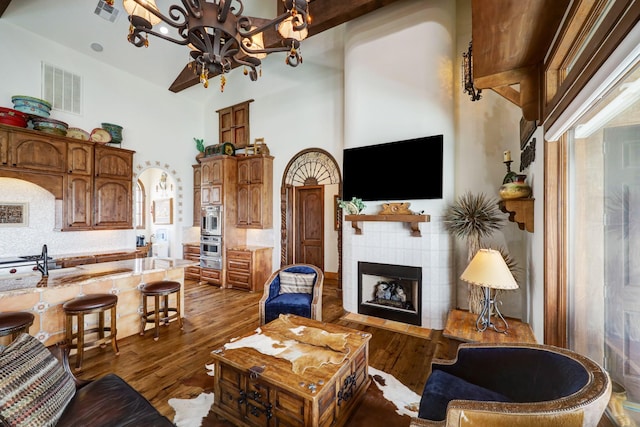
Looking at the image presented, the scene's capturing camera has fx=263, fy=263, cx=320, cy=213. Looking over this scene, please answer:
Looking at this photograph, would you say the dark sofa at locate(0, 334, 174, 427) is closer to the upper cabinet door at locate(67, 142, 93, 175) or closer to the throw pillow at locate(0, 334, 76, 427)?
the throw pillow at locate(0, 334, 76, 427)

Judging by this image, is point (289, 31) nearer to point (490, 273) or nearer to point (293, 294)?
point (490, 273)

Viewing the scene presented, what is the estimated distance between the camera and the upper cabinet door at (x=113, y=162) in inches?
174

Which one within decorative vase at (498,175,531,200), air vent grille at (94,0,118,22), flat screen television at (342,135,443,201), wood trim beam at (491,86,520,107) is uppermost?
air vent grille at (94,0,118,22)

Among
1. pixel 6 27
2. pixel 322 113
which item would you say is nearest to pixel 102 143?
pixel 6 27

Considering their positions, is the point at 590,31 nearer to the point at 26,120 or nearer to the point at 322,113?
the point at 322,113

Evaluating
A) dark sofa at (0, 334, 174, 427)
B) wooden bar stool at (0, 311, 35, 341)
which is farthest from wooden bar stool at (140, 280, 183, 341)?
dark sofa at (0, 334, 174, 427)

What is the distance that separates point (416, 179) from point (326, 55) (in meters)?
2.80

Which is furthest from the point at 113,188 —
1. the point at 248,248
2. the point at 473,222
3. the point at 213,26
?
the point at 473,222

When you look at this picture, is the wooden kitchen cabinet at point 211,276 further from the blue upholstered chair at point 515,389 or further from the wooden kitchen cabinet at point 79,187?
the blue upholstered chair at point 515,389

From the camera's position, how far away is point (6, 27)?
389 cm

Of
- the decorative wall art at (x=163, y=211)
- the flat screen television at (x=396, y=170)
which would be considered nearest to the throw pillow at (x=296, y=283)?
the flat screen television at (x=396, y=170)

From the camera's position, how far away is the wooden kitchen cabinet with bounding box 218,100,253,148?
5785mm

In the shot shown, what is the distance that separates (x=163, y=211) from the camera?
6.82m

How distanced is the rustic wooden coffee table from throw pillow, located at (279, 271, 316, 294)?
1.28 metres
